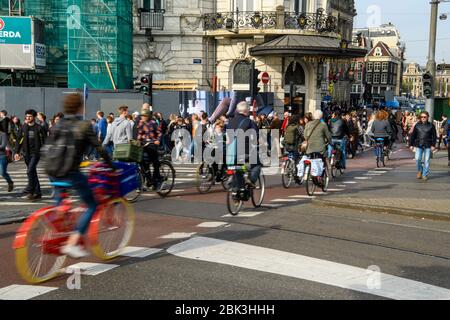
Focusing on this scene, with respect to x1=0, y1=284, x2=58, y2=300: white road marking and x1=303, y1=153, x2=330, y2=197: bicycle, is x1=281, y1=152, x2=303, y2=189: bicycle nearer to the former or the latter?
x1=303, y1=153, x2=330, y2=197: bicycle

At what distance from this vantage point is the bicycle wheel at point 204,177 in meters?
12.2

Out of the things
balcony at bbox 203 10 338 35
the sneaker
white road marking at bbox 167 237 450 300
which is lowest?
white road marking at bbox 167 237 450 300

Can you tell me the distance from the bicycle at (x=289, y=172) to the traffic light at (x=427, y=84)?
8536mm

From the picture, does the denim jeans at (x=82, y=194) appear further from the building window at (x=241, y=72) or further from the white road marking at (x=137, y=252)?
the building window at (x=241, y=72)

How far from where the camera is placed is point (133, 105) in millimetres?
24797

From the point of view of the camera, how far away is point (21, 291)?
5.29m

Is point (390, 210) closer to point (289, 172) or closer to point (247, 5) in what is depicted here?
point (289, 172)

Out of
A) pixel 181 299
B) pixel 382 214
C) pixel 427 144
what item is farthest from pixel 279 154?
pixel 181 299

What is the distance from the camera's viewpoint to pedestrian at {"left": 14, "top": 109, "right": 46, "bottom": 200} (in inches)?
446

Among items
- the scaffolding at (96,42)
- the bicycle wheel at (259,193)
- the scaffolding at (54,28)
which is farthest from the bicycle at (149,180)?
the scaffolding at (54,28)

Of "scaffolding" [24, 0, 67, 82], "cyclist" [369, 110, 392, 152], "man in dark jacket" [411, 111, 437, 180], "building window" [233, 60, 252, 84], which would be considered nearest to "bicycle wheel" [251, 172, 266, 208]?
"man in dark jacket" [411, 111, 437, 180]

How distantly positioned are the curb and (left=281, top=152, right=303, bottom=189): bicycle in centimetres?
243

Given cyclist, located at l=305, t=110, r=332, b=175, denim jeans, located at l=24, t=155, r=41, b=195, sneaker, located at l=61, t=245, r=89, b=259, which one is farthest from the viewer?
cyclist, located at l=305, t=110, r=332, b=175

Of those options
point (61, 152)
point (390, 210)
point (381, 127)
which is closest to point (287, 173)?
point (390, 210)
